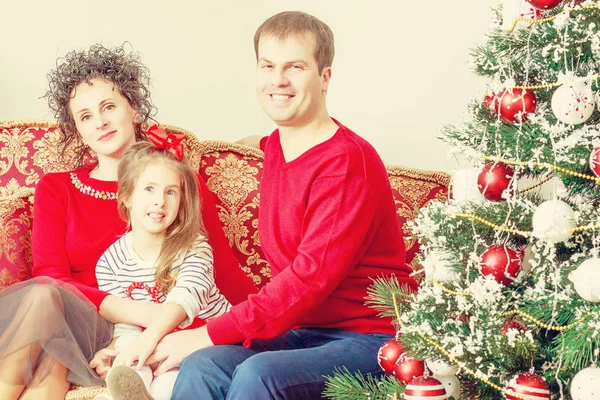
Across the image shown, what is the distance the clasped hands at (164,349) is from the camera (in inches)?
82.5

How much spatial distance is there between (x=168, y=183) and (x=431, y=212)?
887 mm

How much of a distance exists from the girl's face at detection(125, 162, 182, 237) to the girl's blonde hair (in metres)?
0.02

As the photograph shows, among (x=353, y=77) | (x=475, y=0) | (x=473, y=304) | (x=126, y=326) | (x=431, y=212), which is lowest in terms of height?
Result: (x=126, y=326)

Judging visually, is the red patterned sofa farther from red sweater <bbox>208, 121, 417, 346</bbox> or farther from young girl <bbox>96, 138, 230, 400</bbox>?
red sweater <bbox>208, 121, 417, 346</bbox>

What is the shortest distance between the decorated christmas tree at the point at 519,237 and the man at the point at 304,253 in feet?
0.65

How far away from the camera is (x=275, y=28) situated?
218 centimetres

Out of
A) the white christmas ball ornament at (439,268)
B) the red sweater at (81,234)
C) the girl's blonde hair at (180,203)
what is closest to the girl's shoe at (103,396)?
the girl's blonde hair at (180,203)

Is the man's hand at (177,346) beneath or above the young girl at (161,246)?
beneath

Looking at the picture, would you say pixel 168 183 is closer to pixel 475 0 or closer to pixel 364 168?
pixel 364 168

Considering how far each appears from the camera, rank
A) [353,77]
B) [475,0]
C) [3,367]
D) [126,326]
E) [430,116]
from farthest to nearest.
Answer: [353,77], [430,116], [475,0], [126,326], [3,367]

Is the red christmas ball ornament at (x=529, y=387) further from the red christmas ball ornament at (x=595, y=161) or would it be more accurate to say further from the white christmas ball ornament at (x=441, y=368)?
the red christmas ball ornament at (x=595, y=161)

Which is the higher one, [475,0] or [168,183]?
[475,0]

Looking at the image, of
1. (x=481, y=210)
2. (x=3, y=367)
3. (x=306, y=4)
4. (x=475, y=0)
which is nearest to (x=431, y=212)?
(x=481, y=210)

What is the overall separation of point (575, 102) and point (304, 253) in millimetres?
771
